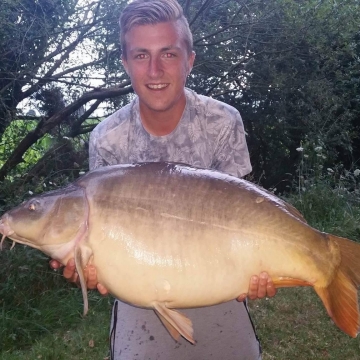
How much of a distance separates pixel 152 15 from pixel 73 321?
2066mm

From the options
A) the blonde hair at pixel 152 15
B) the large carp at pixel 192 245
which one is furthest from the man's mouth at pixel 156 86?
the large carp at pixel 192 245

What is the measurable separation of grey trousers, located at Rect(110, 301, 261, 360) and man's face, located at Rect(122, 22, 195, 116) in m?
0.85

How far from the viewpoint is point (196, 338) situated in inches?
76.4

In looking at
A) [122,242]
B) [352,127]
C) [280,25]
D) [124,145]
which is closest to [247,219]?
[122,242]

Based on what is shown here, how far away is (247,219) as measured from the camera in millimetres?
1540

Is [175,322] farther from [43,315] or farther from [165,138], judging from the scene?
[43,315]

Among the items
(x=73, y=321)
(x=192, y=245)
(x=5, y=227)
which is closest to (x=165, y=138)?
(x=192, y=245)

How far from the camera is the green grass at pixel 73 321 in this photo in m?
2.80

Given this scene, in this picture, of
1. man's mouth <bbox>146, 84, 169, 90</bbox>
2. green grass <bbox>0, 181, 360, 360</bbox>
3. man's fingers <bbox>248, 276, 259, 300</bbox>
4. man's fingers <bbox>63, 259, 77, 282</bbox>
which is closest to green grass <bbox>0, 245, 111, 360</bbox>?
green grass <bbox>0, 181, 360, 360</bbox>

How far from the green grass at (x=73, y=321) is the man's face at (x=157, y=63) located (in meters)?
1.61

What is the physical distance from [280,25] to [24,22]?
110 inches

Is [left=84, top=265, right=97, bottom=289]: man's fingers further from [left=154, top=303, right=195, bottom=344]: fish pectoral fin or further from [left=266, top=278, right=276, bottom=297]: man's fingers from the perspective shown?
[left=266, top=278, right=276, bottom=297]: man's fingers

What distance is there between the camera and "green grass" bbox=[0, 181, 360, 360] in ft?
9.19

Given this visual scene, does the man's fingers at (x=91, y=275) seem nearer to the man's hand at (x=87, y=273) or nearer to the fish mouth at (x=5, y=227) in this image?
the man's hand at (x=87, y=273)
